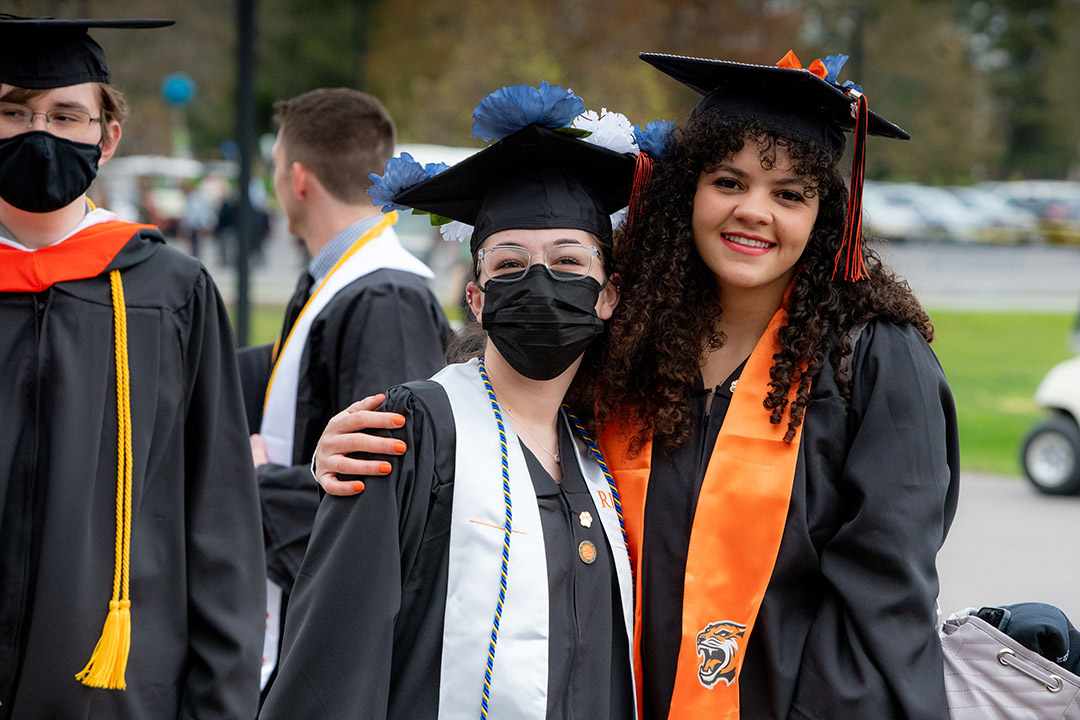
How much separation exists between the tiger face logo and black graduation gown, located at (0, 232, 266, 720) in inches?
44.3

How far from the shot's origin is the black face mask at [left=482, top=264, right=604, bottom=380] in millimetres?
2402

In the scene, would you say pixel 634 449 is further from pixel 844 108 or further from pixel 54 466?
pixel 54 466

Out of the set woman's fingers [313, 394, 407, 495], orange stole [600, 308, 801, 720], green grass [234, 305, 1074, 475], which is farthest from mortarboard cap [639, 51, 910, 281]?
green grass [234, 305, 1074, 475]

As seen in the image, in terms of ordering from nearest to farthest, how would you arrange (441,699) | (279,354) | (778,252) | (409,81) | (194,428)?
(441,699) < (778,252) < (194,428) < (279,354) < (409,81)

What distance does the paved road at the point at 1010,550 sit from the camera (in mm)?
7098

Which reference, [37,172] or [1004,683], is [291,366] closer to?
[37,172]

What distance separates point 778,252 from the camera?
2.56 m

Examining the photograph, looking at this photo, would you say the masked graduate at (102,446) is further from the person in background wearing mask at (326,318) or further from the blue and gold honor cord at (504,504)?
the person in background wearing mask at (326,318)

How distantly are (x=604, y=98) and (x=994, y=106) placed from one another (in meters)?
40.0

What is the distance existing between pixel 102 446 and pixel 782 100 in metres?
1.74

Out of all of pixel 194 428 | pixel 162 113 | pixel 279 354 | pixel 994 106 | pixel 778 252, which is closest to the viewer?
pixel 778 252

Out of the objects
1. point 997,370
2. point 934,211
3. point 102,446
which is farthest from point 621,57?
point 102,446

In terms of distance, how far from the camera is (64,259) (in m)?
2.68

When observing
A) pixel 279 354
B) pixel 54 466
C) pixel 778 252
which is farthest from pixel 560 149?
pixel 279 354
